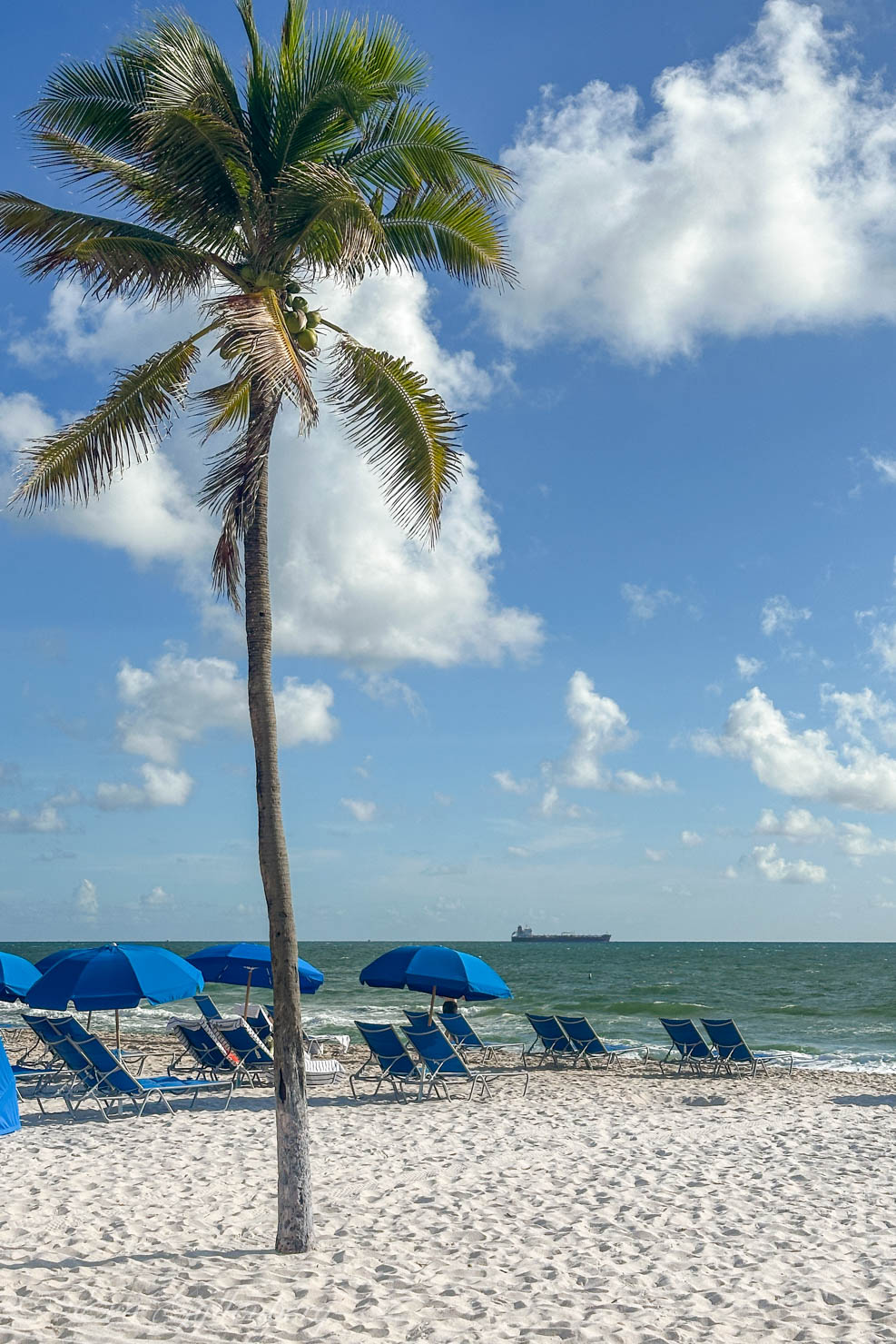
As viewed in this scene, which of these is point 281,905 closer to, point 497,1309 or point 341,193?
point 497,1309

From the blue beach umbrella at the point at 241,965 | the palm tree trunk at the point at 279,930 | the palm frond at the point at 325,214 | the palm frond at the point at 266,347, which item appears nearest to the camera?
the palm frond at the point at 266,347

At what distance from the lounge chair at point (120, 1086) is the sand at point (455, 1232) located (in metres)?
0.45

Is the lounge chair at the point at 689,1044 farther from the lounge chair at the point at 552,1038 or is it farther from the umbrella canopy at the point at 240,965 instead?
the umbrella canopy at the point at 240,965

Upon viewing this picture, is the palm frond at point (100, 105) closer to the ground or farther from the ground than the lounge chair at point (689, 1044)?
farther from the ground

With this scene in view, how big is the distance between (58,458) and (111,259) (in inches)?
48.3

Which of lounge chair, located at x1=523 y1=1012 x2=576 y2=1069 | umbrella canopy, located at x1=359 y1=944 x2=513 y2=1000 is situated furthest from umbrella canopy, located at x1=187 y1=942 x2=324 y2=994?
lounge chair, located at x1=523 y1=1012 x2=576 y2=1069

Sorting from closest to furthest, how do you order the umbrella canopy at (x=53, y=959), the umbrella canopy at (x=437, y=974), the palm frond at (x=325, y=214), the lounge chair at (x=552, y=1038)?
the palm frond at (x=325, y=214) < the umbrella canopy at (x=53, y=959) < the umbrella canopy at (x=437, y=974) < the lounge chair at (x=552, y=1038)

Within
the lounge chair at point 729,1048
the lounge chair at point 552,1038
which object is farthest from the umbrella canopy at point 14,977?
the lounge chair at point 729,1048

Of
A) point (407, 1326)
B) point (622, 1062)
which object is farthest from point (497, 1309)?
point (622, 1062)

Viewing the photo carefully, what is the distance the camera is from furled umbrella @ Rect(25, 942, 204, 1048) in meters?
11.6

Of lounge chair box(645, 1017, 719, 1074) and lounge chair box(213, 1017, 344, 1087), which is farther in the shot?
lounge chair box(645, 1017, 719, 1074)

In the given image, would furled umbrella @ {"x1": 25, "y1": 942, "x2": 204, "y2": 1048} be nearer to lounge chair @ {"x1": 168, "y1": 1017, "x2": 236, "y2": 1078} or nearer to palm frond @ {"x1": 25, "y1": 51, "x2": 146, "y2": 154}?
lounge chair @ {"x1": 168, "y1": 1017, "x2": 236, "y2": 1078}

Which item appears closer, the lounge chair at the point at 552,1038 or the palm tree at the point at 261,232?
the palm tree at the point at 261,232

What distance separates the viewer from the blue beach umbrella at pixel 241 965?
15055 millimetres
